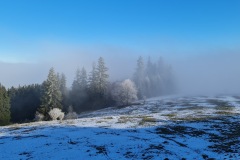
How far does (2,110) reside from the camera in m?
83.3

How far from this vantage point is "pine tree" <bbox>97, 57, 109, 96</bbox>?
106 metres

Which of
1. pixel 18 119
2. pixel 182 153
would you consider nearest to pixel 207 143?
pixel 182 153

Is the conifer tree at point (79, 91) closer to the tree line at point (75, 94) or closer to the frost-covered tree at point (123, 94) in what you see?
the tree line at point (75, 94)

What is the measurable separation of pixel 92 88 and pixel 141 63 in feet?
111

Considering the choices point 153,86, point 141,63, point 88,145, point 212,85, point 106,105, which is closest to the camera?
point 88,145

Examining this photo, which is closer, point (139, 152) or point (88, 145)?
point (139, 152)

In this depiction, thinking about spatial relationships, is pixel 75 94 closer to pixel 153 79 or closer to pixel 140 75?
pixel 140 75

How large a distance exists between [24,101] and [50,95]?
33168mm

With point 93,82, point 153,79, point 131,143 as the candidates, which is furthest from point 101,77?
point 131,143

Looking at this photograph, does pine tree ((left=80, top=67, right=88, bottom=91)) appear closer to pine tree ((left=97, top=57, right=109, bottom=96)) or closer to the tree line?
the tree line

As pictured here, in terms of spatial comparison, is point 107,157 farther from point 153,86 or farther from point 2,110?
point 153,86

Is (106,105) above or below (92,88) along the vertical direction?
below

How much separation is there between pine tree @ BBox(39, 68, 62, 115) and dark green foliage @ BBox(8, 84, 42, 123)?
915 inches

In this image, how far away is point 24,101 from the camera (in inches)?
Answer: 4496
